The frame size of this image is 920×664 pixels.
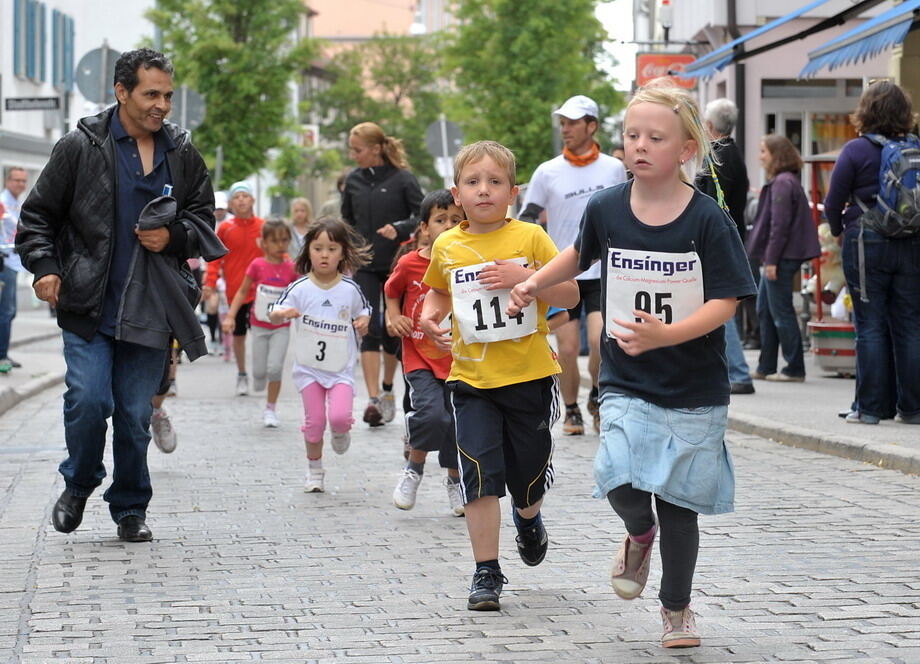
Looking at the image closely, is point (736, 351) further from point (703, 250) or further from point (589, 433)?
point (703, 250)

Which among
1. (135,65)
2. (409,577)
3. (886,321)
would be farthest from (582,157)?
(409,577)

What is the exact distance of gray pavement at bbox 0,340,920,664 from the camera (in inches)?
204

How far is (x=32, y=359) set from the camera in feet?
64.1

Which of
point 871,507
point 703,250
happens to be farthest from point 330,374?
point 703,250

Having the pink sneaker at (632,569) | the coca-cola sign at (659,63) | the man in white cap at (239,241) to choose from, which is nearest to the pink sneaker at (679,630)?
the pink sneaker at (632,569)

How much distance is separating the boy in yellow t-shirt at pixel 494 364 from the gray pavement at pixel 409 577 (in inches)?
14.4

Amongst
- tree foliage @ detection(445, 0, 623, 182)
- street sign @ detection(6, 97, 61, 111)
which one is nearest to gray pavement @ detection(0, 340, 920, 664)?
street sign @ detection(6, 97, 61, 111)

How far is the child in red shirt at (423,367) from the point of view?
7797 mm

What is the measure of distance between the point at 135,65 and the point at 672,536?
3.33m

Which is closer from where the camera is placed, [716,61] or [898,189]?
[898,189]

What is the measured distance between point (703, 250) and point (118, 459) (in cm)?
326

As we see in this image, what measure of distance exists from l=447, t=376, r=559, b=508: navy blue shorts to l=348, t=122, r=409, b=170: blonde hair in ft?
21.7

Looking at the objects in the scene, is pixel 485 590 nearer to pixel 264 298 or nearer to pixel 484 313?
pixel 484 313

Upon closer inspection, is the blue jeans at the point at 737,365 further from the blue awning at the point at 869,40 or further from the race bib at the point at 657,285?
the race bib at the point at 657,285
